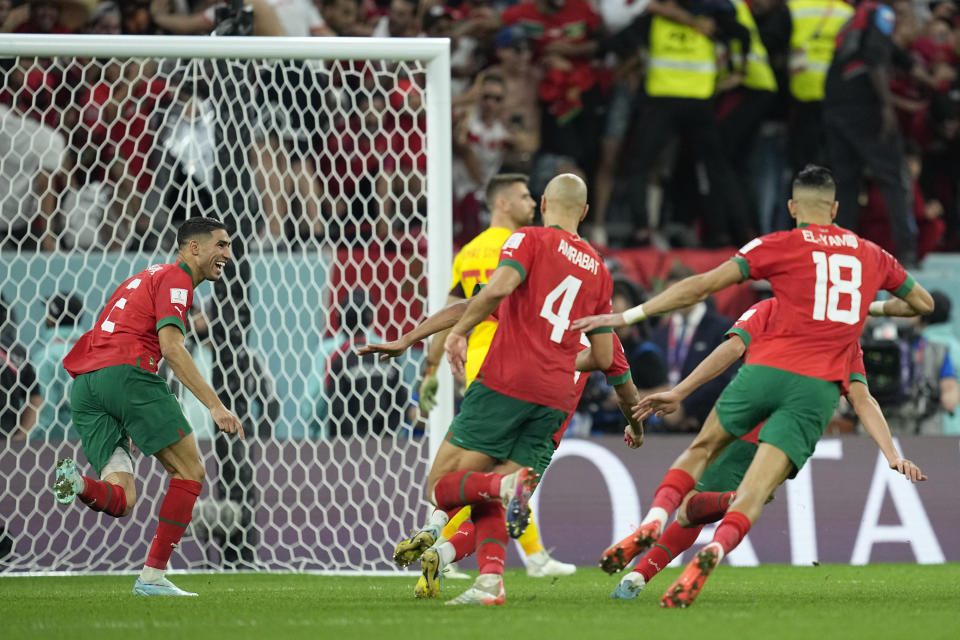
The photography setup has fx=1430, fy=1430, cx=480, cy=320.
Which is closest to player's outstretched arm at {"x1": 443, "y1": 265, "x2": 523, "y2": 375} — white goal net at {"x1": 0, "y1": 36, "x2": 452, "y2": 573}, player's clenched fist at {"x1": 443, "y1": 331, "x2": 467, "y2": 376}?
player's clenched fist at {"x1": 443, "y1": 331, "x2": 467, "y2": 376}

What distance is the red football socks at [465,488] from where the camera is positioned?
6.72 meters

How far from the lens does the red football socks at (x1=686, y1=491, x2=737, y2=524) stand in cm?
726

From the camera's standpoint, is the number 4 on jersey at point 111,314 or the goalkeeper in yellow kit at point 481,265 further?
the goalkeeper in yellow kit at point 481,265

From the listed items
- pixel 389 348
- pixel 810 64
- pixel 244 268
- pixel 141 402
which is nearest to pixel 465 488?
pixel 389 348

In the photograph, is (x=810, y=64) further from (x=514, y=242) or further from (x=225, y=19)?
(x=514, y=242)

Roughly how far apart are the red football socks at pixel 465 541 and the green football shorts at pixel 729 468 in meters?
1.21

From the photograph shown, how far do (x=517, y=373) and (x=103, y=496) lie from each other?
8.66ft

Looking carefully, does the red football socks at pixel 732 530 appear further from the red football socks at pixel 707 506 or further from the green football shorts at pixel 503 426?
the green football shorts at pixel 503 426

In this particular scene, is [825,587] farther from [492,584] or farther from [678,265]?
[678,265]

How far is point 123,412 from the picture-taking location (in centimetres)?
802

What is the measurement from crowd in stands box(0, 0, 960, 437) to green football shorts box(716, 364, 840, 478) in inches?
163

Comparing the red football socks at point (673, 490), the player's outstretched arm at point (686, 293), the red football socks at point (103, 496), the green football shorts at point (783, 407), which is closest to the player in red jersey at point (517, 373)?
the player's outstretched arm at point (686, 293)

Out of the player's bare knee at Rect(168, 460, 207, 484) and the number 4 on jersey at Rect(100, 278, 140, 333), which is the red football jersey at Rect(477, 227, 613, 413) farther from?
the number 4 on jersey at Rect(100, 278, 140, 333)

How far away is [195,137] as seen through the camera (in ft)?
34.2
